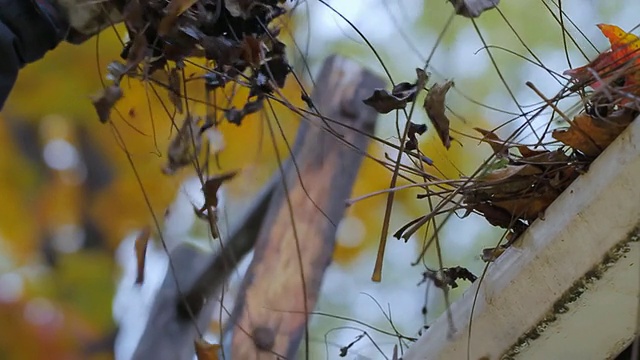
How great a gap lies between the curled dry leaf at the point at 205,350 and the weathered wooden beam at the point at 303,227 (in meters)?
A: 0.38

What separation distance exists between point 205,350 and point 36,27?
29cm

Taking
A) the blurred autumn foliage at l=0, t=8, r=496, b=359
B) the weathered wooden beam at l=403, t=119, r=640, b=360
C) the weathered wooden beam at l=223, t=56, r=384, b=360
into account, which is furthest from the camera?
the blurred autumn foliage at l=0, t=8, r=496, b=359

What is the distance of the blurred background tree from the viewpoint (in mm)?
1153

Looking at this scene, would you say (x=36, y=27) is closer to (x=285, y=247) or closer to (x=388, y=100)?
(x=388, y=100)

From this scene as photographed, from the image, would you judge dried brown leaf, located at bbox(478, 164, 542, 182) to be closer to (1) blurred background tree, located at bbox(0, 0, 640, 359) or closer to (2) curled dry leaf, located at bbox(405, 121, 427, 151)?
(2) curled dry leaf, located at bbox(405, 121, 427, 151)

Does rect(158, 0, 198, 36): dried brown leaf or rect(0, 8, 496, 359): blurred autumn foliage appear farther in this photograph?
rect(0, 8, 496, 359): blurred autumn foliage

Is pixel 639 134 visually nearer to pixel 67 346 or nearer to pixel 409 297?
pixel 409 297

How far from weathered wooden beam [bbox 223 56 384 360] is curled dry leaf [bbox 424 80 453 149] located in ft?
1.56

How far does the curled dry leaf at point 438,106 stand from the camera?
0.35 m

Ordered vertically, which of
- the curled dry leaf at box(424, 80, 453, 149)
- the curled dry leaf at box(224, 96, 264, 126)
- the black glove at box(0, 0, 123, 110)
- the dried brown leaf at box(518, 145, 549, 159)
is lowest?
the dried brown leaf at box(518, 145, 549, 159)

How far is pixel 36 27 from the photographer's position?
0.50m

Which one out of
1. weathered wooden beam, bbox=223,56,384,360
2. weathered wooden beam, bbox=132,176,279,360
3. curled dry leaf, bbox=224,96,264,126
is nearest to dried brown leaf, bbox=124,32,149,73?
curled dry leaf, bbox=224,96,264,126

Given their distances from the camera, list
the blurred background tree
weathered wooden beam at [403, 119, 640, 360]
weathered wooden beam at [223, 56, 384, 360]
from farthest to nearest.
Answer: the blurred background tree
weathered wooden beam at [223, 56, 384, 360]
weathered wooden beam at [403, 119, 640, 360]

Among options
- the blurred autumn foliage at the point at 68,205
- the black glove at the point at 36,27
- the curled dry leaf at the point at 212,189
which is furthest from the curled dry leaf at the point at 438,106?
the blurred autumn foliage at the point at 68,205
